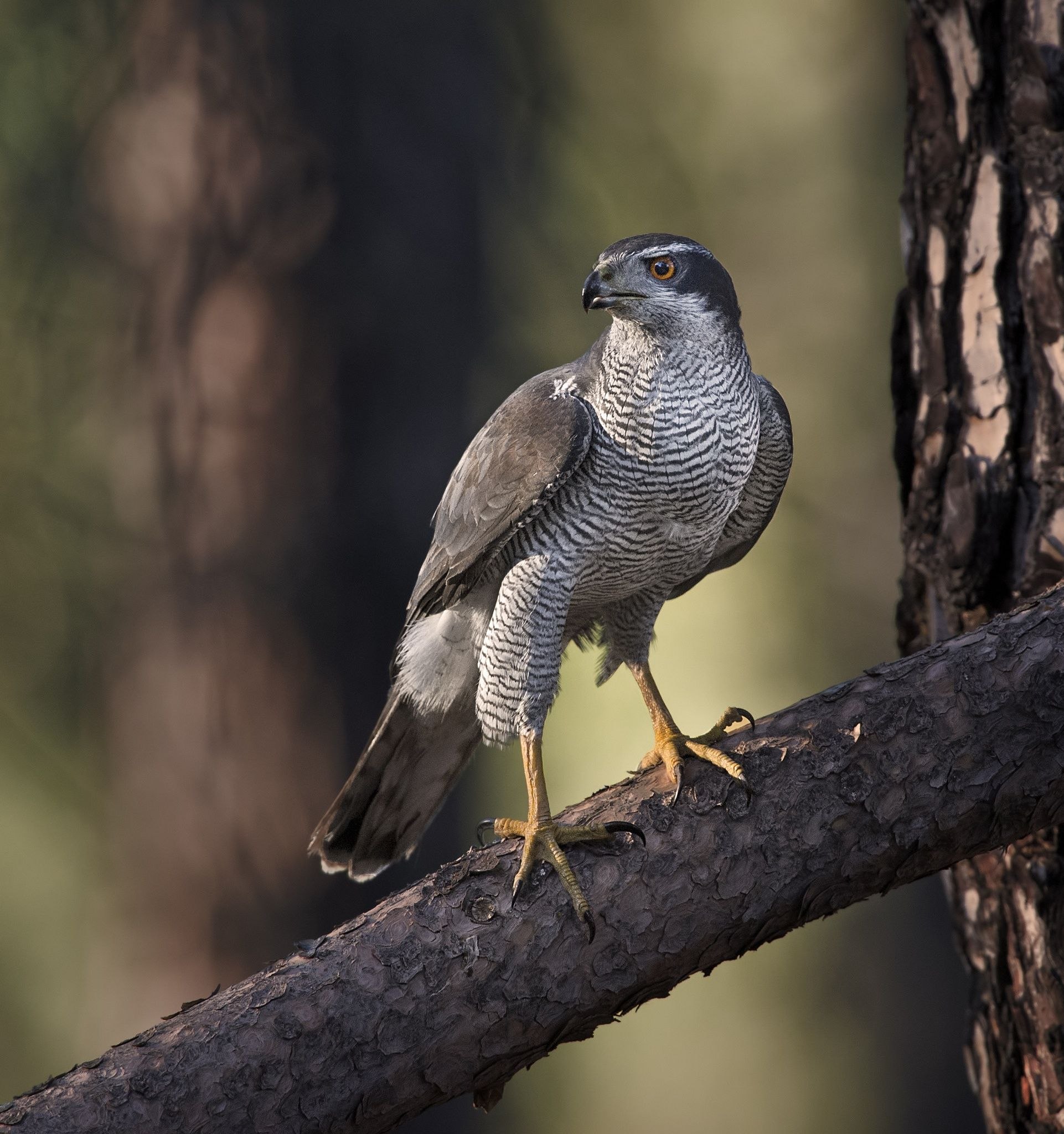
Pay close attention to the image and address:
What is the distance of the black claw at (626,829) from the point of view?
222 centimetres

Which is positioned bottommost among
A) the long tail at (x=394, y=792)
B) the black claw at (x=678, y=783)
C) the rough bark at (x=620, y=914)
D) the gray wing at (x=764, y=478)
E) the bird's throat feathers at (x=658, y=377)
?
the rough bark at (x=620, y=914)

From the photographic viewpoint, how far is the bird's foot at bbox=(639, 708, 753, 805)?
2297 millimetres

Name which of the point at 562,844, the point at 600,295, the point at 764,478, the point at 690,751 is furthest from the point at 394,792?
the point at 600,295

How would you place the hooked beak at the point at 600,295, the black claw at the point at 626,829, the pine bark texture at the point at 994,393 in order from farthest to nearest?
the pine bark texture at the point at 994,393 < the hooked beak at the point at 600,295 < the black claw at the point at 626,829

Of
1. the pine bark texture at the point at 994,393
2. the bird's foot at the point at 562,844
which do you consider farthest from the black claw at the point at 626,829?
the pine bark texture at the point at 994,393

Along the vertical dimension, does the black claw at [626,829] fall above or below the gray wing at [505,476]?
below

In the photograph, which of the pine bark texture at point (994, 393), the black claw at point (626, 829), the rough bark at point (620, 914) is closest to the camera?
the rough bark at point (620, 914)

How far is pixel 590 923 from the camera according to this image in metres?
→ 2.10

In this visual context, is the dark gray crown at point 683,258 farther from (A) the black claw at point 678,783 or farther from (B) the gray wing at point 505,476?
(A) the black claw at point 678,783

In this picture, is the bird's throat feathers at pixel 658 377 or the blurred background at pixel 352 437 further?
the blurred background at pixel 352 437

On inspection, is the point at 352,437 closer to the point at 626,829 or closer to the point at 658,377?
the point at 658,377

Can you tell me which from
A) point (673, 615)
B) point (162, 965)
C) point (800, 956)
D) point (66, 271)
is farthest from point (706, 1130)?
point (66, 271)

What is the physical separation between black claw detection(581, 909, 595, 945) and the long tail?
0.79m

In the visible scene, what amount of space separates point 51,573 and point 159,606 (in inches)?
52.3
